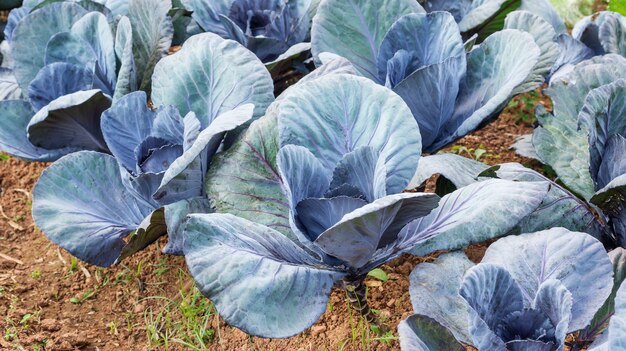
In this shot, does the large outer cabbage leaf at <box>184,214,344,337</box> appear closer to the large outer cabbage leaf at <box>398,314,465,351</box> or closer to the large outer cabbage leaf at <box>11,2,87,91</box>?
the large outer cabbage leaf at <box>398,314,465,351</box>

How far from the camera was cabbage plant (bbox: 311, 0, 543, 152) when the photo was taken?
1977mm

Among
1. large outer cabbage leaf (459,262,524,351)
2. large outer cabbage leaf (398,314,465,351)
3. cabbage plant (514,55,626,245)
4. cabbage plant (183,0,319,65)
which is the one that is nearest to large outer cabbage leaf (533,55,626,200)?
cabbage plant (514,55,626,245)

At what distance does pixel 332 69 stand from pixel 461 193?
51 cm

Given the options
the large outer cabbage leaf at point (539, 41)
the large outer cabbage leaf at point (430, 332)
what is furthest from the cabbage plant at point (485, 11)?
the large outer cabbage leaf at point (430, 332)

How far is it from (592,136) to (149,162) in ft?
3.93

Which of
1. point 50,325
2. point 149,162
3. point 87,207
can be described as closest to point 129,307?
point 50,325

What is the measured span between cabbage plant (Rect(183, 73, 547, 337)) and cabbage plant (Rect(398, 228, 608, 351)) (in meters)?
0.07

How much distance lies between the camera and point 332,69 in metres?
1.97

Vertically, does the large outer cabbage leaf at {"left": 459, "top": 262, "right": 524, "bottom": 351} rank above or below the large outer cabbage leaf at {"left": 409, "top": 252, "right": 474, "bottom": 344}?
above

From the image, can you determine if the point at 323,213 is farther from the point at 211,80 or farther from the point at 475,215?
the point at 211,80

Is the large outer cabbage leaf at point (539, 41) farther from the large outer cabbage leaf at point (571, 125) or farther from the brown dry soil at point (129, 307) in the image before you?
the brown dry soil at point (129, 307)

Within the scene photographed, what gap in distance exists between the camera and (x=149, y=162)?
2010 millimetres

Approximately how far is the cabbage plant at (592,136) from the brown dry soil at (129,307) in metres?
0.42

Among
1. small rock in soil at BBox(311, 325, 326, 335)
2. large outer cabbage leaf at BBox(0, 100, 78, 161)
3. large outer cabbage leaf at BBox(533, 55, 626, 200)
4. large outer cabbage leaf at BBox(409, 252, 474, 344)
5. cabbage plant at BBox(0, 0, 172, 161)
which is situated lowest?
small rock in soil at BBox(311, 325, 326, 335)
